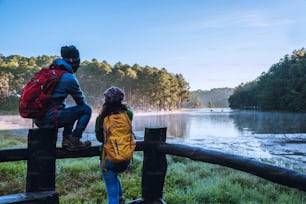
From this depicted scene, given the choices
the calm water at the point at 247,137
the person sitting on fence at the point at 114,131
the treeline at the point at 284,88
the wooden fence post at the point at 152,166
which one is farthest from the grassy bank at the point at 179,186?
the treeline at the point at 284,88

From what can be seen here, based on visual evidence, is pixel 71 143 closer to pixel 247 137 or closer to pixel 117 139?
pixel 117 139

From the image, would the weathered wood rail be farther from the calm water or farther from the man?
the calm water

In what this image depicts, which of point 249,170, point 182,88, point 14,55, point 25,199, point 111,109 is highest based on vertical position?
point 14,55

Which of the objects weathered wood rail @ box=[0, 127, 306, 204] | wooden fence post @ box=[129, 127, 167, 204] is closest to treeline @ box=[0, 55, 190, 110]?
wooden fence post @ box=[129, 127, 167, 204]

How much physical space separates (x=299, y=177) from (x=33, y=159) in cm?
165

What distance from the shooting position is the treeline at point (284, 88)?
47188 millimetres

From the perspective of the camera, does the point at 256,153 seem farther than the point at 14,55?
No

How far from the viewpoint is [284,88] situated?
52.1m

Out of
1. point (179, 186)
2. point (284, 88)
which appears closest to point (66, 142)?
point (179, 186)

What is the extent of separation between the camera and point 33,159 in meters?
2.13

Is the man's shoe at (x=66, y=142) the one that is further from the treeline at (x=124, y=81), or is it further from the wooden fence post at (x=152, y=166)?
the treeline at (x=124, y=81)

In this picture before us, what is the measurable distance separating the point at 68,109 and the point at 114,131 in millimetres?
370

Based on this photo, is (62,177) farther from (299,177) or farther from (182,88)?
(182,88)

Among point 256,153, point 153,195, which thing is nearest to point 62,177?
point 153,195
